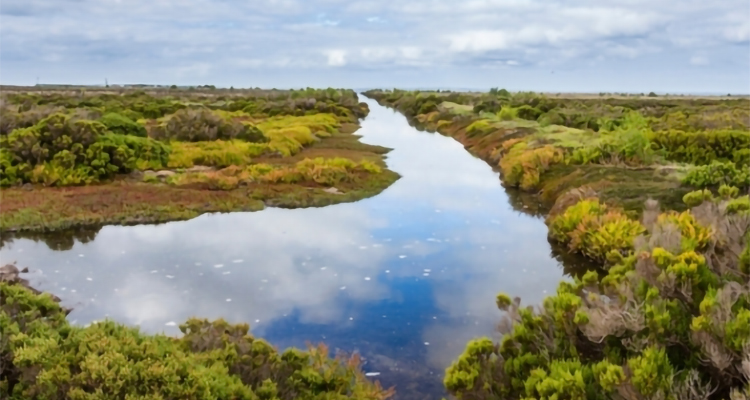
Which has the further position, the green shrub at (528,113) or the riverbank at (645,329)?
the green shrub at (528,113)

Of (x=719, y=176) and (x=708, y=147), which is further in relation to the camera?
(x=708, y=147)

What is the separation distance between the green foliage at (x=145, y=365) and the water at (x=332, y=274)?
8.15ft

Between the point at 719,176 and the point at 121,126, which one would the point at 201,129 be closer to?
the point at 121,126

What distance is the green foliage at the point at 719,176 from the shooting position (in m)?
20.2

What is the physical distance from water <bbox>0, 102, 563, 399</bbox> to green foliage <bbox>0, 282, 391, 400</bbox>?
248 centimetres

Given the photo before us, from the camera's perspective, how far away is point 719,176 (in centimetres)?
2059

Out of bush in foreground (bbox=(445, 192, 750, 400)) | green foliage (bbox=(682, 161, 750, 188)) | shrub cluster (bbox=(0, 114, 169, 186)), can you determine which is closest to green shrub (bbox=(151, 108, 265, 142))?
shrub cluster (bbox=(0, 114, 169, 186))

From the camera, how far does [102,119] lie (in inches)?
1377

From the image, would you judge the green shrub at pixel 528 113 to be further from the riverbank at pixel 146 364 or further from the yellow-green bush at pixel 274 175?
the riverbank at pixel 146 364

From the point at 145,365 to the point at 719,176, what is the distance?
19.7 m

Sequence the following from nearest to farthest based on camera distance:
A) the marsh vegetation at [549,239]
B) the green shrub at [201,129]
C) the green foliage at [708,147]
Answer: the marsh vegetation at [549,239] < the green foliage at [708,147] < the green shrub at [201,129]

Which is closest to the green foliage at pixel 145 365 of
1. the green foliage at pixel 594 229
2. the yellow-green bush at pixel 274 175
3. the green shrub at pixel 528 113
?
the green foliage at pixel 594 229

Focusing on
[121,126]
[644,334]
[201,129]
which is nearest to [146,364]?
[644,334]

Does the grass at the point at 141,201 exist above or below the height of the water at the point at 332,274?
above
